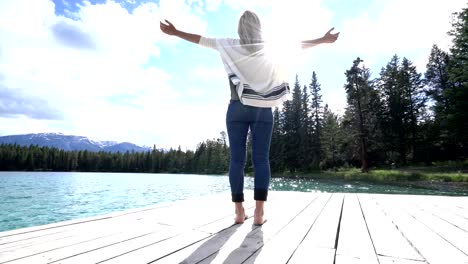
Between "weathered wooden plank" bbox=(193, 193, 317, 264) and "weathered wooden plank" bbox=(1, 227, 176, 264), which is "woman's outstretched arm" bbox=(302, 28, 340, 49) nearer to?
"weathered wooden plank" bbox=(193, 193, 317, 264)

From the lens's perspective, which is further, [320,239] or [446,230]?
[446,230]

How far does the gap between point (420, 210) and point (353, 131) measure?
30.1 metres

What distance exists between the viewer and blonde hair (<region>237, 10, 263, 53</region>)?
2.50 m

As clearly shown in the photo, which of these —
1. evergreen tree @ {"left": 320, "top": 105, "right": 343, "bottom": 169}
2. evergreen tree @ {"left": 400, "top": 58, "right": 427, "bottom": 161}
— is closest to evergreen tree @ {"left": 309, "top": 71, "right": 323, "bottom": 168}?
evergreen tree @ {"left": 320, "top": 105, "right": 343, "bottom": 169}

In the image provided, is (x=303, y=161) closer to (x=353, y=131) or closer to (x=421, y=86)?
(x=353, y=131)

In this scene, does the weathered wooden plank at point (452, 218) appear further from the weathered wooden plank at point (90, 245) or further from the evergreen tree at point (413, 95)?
the evergreen tree at point (413, 95)

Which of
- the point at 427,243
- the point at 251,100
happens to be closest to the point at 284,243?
the point at 427,243

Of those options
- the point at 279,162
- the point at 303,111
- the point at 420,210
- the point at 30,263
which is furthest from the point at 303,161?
the point at 30,263

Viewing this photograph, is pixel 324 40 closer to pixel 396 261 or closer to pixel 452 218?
pixel 396 261

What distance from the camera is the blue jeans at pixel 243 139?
2389 mm

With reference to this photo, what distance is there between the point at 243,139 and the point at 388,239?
1253mm

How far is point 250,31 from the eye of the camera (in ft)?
8.25

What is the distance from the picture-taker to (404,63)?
36000 millimetres

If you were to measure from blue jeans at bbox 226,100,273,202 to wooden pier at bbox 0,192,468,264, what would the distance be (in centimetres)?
39
